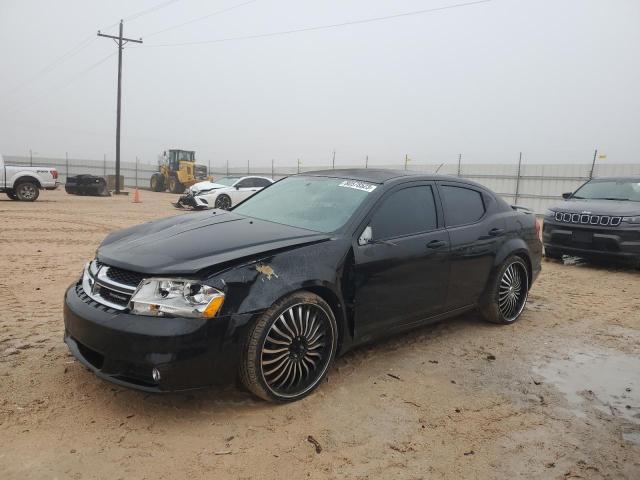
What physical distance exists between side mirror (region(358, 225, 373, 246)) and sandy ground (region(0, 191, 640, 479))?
984 mm

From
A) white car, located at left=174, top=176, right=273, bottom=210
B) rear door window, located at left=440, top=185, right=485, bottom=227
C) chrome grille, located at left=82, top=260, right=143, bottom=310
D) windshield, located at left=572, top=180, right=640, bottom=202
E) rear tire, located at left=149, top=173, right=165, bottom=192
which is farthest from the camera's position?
rear tire, located at left=149, top=173, right=165, bottom=192

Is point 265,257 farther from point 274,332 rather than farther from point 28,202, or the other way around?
point 28,202

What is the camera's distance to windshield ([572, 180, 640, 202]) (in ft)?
28.0

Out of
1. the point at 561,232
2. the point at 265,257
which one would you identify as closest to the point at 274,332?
the point at 265,257

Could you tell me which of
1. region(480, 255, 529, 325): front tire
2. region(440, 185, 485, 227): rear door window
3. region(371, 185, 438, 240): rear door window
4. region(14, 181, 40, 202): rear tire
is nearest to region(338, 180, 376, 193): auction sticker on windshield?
region(371, 185, 438, 240): rear door window

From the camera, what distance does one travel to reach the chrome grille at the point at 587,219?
7.84m

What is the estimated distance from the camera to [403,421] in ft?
9.89

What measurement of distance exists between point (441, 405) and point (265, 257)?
1514 millimetres

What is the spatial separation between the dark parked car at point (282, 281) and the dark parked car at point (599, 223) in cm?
423

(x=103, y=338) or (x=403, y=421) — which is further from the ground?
(x=103, y=338)

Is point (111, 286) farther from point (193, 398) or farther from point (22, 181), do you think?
point (22, 181)

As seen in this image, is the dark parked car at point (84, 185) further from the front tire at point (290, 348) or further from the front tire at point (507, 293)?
the front tire at point (290, 348)

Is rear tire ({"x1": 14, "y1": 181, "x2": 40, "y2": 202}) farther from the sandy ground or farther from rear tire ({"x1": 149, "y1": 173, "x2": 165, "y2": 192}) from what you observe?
rear tire ({"x1": 149, "y1": 173, "x2": 165, "y2": 192})

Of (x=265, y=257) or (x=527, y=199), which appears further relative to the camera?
(x=527, y=199)
